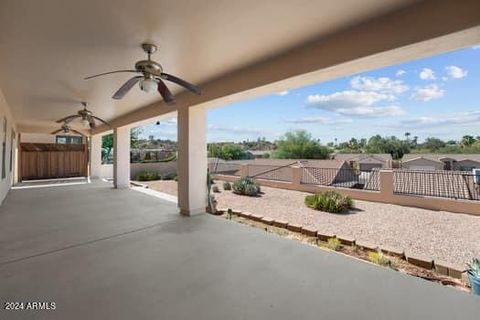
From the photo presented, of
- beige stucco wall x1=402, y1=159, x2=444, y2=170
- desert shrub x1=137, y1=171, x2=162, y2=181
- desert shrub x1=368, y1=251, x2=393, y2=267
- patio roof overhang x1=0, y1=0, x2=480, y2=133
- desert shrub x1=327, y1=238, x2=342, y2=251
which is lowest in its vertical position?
desert shrub x1=327, y1=238, x2=342, y2=251

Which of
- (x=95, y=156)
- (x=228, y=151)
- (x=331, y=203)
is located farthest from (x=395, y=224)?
(x=228, y=151)

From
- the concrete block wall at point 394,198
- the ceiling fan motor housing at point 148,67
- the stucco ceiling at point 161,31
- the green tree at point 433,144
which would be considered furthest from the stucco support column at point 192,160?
the green tree at point 433,144

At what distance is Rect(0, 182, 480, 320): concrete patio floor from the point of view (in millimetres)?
1811

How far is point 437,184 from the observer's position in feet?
25.6

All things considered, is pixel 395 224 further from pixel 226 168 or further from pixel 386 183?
pixel 226 168

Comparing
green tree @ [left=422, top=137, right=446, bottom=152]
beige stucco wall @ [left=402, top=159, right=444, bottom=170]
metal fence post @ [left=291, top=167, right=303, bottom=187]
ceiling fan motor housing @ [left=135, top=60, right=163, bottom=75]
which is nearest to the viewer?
ceiling fan motor housing @ [left=135, top=60, right=163, bottom=75]

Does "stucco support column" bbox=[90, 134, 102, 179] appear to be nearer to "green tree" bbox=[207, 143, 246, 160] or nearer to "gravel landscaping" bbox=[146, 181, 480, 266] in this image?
"gravel landscaping" bbox=[146, 181, 480, 266]

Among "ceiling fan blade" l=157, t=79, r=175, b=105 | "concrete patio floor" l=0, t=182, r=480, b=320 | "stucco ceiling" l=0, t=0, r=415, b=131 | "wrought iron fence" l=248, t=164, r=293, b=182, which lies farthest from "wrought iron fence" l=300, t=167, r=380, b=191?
"ceiling fan blade" l=157, t=79, r=175, b=105

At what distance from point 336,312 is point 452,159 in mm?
12400

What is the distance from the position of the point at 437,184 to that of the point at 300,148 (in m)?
18.5

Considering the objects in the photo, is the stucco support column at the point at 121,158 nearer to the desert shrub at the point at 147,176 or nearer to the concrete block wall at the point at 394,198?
the desert shrub at the point at 147,176

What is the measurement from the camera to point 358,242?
398cm

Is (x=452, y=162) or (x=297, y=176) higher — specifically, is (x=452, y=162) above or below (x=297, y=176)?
above

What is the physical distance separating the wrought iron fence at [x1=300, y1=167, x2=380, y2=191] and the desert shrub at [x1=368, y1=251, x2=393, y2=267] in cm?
641
